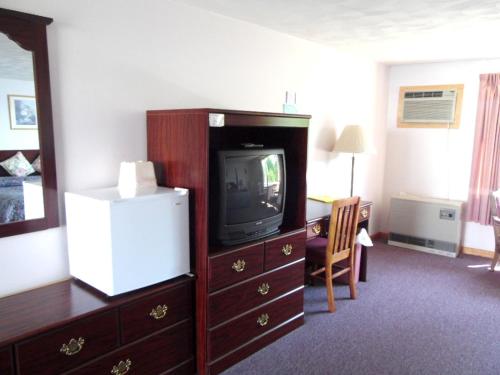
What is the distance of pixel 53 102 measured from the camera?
2008 mm

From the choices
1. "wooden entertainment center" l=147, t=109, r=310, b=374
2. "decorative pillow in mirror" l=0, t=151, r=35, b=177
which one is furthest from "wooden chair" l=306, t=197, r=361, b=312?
"decorative pillow in mirror" l=0, t=151, r=35, b=177

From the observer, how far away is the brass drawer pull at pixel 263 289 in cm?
254

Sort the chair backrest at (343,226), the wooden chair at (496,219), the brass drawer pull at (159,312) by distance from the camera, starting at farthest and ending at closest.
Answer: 1. the wooden chair at (496,219)
2. the chair backrest at (343,226)
3. the brass drawer pull at (159,312)

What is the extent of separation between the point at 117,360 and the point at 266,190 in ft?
4.20

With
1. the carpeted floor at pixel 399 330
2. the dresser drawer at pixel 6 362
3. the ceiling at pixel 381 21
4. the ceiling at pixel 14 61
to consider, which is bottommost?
the carpeted floor at pixel 399 330

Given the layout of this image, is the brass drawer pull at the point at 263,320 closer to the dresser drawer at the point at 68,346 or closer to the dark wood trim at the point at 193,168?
the dark wood trim at the point at 193,168

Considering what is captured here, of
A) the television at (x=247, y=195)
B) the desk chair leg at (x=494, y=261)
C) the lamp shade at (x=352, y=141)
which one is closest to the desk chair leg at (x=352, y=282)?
the television at (x=247, y=195)

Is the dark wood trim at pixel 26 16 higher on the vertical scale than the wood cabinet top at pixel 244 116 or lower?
higher

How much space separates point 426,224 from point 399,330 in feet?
7.04

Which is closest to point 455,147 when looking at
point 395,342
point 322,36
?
point 322,36

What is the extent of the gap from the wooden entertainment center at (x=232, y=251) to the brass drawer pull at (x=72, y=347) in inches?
26.1

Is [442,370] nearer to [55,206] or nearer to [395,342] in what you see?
[395,342]

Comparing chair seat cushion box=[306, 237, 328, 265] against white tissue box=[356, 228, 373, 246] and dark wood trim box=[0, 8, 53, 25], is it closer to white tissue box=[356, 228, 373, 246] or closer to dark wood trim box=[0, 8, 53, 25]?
white tissue box=[356, 228, 373, 246]

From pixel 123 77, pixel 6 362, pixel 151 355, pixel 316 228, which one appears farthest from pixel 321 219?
pixel 6 362
